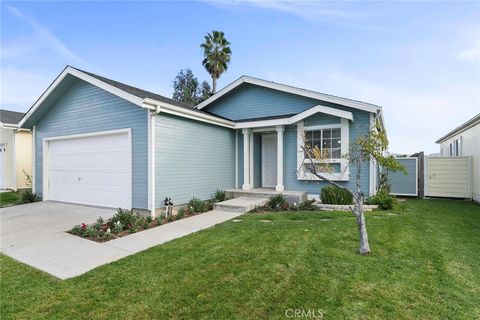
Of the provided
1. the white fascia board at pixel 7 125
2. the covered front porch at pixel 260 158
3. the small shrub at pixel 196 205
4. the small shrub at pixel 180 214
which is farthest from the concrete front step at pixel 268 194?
the white fascia board at pixel 7 125

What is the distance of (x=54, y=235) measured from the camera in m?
6.01

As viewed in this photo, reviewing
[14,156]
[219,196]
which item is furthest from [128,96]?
[14,156]

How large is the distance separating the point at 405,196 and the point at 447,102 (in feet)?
20.0

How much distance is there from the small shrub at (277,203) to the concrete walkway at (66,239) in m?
1.31

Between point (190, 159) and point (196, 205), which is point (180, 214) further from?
point (190, 159)

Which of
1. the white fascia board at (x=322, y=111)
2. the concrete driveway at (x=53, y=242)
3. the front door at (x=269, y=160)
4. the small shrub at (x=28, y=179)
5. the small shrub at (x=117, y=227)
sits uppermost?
the white fascia board at (x=322, y=111)

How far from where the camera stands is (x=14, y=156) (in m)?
14.8

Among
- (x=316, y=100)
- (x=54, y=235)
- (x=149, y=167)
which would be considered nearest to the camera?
(x=54, y=235)

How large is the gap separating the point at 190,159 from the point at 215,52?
632 inches

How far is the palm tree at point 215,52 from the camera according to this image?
22141mm

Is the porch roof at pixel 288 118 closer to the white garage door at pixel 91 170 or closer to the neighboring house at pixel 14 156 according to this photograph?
the white garage door at pixel 91 170

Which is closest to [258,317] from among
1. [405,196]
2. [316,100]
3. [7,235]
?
[7,235]

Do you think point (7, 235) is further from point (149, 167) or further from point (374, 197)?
point (374, 197)

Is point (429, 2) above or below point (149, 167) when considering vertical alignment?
above
